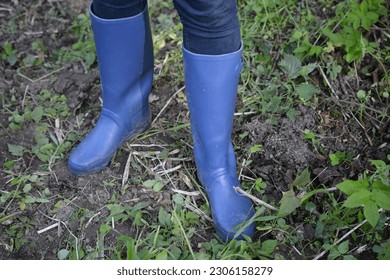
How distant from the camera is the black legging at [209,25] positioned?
1355 millimetres

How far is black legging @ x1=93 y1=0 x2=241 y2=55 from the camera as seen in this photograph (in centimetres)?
136

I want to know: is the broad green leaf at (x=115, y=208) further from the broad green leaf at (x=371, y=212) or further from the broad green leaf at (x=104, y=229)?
the broad green leaf at (x=371, y=212)

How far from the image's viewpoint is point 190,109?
1635 millimetres

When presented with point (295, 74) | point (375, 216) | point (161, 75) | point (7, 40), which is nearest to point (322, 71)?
point (295, 74)

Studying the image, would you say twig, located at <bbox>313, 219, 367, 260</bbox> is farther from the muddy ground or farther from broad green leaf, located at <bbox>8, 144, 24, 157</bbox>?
broad green leaf, located at <bbox>8, 144, 24, 157</bbox>

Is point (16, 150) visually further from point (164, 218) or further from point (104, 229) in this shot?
point (164, 218)

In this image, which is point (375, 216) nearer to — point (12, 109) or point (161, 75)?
point (161, 75)

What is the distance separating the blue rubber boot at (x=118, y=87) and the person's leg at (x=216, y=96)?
23 centimetres

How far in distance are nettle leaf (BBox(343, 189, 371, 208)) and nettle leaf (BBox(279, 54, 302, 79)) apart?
63 cm

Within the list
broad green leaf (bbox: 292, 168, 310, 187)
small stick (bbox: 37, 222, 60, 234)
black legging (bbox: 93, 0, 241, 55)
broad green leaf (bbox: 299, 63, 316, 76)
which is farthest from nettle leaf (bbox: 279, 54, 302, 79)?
small stick (bbox: 37, 222, 60, 234)

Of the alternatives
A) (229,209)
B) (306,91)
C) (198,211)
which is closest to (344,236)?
(229,209)

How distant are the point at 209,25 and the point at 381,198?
596mm

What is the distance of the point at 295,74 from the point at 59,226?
0.91 metres

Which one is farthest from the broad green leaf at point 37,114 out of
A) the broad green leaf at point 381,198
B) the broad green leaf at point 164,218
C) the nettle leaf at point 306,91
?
the broad green leaf at point 381,198
